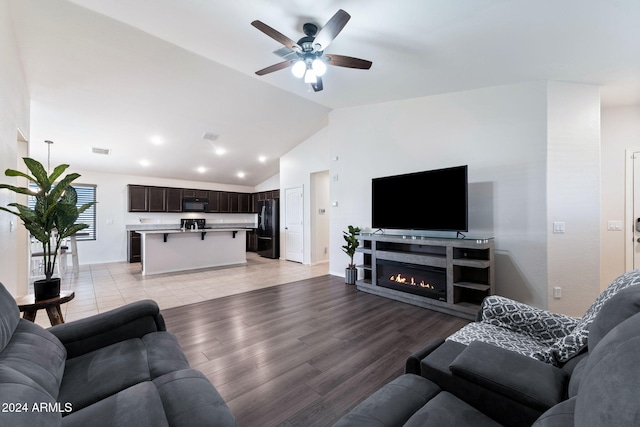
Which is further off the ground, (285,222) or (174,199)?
(174,199)

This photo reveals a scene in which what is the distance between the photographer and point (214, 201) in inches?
348

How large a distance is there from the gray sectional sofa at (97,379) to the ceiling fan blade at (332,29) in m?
A: 2.52

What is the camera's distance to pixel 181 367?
1.37m

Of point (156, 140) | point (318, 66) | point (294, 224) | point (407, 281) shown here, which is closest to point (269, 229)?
point (294, 224)

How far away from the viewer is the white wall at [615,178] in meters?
3.38

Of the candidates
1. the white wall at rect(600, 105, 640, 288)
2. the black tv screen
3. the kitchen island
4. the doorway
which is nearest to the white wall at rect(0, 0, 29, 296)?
the kitchen island

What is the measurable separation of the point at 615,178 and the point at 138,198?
992 cm

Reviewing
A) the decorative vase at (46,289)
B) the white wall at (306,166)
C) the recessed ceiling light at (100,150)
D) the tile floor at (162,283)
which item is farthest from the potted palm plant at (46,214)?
the white wall at (306,166)

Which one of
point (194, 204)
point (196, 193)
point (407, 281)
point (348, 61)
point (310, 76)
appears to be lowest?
point (407, 281)

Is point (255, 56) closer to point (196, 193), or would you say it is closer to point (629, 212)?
point (629, 212)

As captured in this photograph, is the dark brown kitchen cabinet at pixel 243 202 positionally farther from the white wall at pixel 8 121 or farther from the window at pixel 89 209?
the white wall at pixel 8 121

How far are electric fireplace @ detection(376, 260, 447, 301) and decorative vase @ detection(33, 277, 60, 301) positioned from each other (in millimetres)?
3760

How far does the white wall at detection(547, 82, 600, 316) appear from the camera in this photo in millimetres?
3004

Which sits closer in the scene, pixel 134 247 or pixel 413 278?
pixel 413 278
